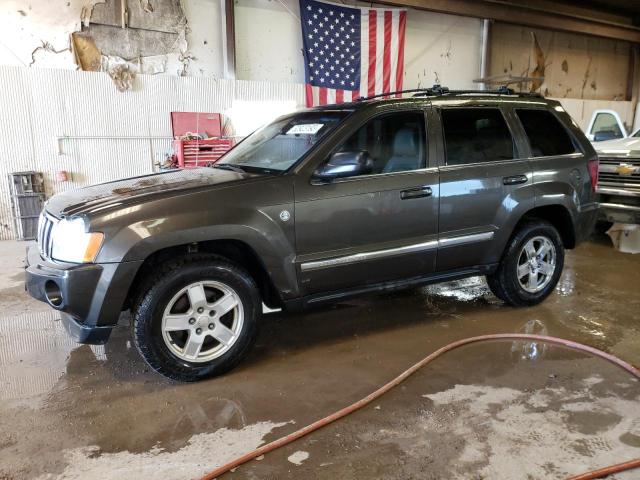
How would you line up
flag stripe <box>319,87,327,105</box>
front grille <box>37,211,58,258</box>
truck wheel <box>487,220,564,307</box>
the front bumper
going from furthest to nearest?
flag stripe <box>319,87,327,105</box>, truck wheel <box>487,220,564,307</box>, front grille <box>37,211,58,258</box>, the front bumper

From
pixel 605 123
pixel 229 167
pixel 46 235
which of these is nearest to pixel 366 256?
pixel 229 167

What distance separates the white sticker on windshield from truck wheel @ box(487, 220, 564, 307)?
1.87 metres

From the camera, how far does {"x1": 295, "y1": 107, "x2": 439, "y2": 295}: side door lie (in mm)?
3201

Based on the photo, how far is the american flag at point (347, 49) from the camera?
30.6ft

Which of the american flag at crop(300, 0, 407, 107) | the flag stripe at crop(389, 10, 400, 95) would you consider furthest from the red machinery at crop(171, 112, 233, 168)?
the flag stripe at crop(389, 10, 400, 95)

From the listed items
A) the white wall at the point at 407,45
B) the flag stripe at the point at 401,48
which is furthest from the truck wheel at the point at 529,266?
the flag stripe at the point at 401,48

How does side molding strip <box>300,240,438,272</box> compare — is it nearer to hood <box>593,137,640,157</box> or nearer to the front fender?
the front fender

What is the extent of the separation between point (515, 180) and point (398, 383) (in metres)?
1.92

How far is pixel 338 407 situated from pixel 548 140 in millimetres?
2930

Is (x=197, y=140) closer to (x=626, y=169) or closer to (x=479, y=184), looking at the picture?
(x=479, y=184)

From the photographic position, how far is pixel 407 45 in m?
10.6

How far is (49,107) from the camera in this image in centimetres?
738

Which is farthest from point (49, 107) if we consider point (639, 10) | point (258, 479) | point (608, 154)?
point (639, 10)

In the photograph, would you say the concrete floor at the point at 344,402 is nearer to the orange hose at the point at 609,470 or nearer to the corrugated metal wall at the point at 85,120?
the orange hose at the point at 609,470
